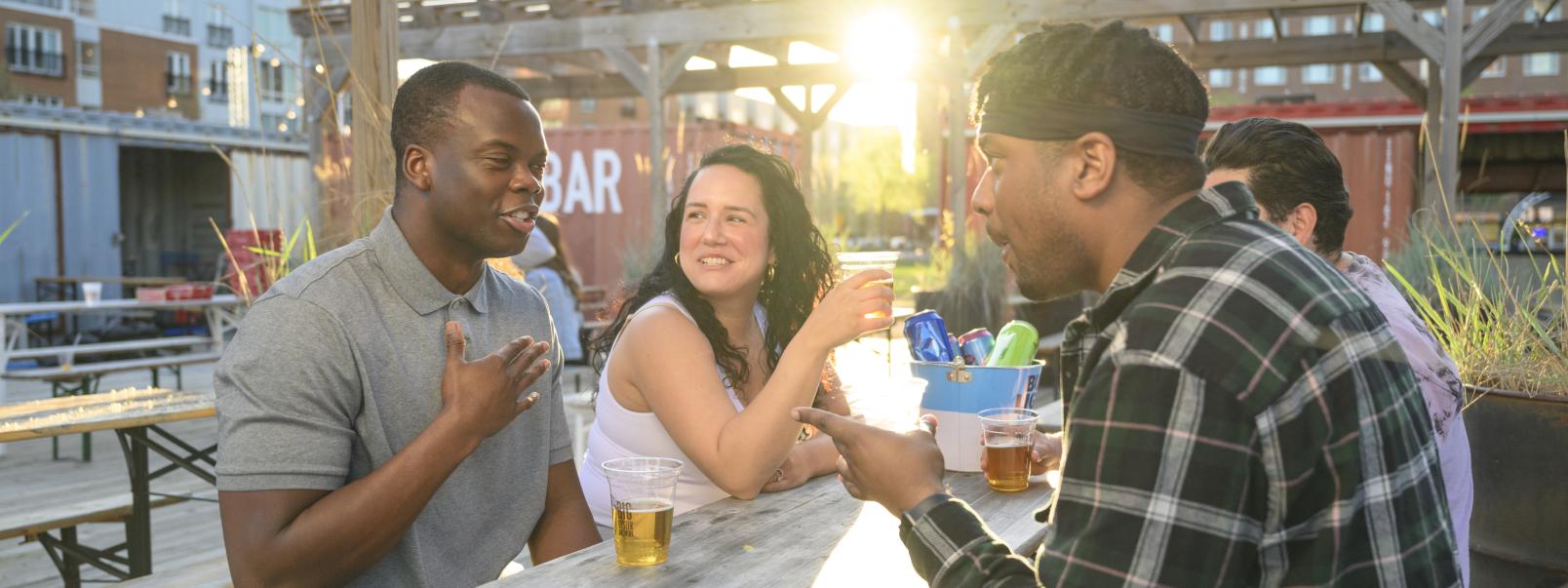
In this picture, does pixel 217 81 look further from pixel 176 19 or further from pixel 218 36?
pixel 176 19

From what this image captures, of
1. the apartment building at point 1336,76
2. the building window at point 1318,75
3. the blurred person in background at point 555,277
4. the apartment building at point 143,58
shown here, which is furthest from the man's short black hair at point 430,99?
the building window at point 1318,75

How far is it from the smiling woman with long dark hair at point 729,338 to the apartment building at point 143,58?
31170 millimetres

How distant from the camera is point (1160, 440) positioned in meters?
1.02

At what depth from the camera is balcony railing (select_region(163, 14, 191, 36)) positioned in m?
37.4

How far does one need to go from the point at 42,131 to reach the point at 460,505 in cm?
1842

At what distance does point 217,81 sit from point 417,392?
41.8 m

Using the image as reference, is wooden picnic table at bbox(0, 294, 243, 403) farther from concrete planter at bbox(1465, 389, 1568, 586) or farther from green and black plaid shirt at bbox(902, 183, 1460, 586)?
green and black plaid shirt at bbox(902, 183, 1460, 586)

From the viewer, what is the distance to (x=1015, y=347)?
2238 mm

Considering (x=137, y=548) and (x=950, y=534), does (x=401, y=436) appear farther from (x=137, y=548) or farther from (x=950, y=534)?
(x=137, y=548)

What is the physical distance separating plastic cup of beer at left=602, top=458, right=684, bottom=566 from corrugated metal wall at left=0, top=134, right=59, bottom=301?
17356mm

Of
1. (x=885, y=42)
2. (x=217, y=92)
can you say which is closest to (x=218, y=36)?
(x=217, y=92)

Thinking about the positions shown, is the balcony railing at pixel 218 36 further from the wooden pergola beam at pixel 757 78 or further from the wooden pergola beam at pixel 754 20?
the wooden pergola beam at pixel 754 20

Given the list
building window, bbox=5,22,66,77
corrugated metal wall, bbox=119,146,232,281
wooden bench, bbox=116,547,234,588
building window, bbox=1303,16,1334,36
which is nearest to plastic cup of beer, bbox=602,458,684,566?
wooden bench, bbox=116,547,234,588

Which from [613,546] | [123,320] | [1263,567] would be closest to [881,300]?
[613,546]
